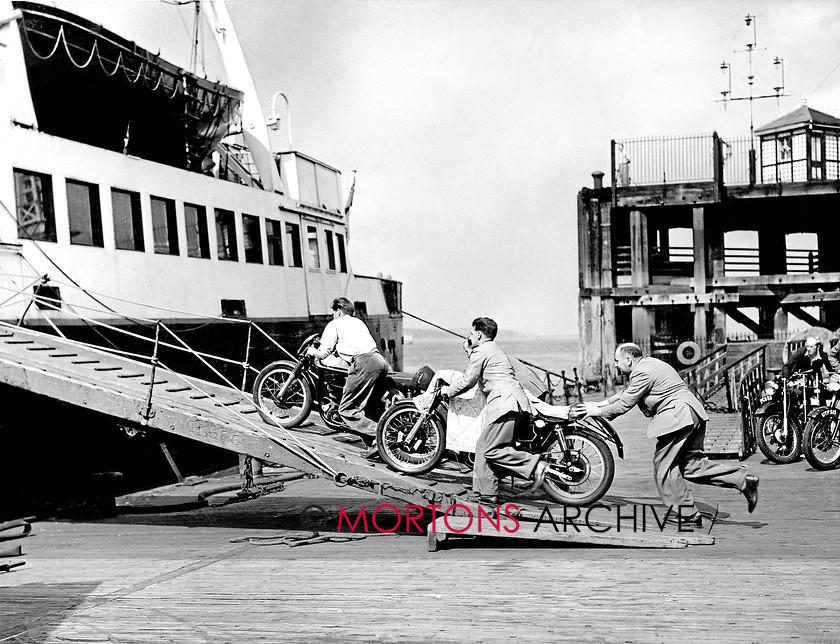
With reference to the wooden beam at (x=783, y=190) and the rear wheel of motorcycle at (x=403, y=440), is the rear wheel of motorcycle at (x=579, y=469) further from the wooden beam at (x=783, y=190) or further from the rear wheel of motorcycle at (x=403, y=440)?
the wooden beam at (x=783, y=190)

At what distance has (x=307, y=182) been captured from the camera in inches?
853

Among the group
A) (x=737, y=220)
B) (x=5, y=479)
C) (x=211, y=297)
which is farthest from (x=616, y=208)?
(x=5, y=479)

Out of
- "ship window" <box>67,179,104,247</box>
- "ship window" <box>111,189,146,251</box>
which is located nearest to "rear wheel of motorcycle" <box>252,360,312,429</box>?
"ship window" <box>67,179,104,247</box>

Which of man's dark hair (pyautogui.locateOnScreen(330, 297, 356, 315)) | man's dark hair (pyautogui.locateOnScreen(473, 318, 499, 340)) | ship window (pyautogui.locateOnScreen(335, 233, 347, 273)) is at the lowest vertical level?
man's dark hair (pyautogui.locateOnScreen(473, 318, 499, 340))

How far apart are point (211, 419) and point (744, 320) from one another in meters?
24.0

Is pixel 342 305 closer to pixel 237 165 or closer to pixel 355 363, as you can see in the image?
pixel 355 363

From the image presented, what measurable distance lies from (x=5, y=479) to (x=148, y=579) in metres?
5.76

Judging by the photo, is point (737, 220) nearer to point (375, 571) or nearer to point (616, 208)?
point (616, 208)

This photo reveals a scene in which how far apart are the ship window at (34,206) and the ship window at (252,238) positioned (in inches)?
200

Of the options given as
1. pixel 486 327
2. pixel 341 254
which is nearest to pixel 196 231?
pixel 341 254

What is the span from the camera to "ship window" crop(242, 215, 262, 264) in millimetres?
18239

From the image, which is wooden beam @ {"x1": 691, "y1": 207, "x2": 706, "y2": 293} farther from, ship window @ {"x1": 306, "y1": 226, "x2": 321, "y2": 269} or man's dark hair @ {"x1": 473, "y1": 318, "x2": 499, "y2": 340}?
man's dark hair @ {"x1": 473, "y1": 318, "x2": 499, "y2": 340}

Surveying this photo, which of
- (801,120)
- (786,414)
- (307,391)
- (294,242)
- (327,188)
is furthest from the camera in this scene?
(801,120)

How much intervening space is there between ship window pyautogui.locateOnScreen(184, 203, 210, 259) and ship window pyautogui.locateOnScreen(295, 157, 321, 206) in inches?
186
